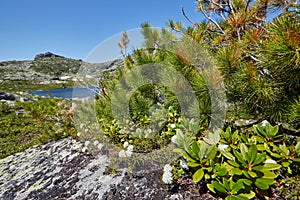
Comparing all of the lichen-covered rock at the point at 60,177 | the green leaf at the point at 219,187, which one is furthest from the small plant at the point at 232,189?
the lichen-covered rock at the point at 60,177

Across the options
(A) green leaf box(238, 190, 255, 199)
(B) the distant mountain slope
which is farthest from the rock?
(A) green leaf box(238, 190, 255, 199)

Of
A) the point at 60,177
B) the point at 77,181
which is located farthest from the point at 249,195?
the point at 60,177


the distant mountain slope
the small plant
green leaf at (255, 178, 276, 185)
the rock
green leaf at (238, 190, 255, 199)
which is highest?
the rock

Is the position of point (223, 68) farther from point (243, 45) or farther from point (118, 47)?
point (118, 47)

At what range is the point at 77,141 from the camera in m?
3.74

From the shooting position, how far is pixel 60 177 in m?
2.69

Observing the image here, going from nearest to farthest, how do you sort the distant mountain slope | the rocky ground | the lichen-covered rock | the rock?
the rocky ground → the lichen-covered rock → the distant mountain slope → the rock

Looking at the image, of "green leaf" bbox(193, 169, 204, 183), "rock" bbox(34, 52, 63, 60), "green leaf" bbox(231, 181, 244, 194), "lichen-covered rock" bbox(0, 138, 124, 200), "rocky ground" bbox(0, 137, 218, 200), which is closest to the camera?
"green leaf" bbox(231, 181, 244, 194)

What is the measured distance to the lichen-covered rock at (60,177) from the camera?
2.29 meters

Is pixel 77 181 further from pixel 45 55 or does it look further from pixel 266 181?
pixel 45 55

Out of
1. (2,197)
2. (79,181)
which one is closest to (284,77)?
(79,181)

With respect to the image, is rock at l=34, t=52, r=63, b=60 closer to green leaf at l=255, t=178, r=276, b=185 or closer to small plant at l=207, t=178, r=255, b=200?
small plant at l=207, t=178, r=255, b=200

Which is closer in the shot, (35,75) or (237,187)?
(237,187)

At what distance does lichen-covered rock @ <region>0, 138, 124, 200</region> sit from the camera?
7.50 ft
